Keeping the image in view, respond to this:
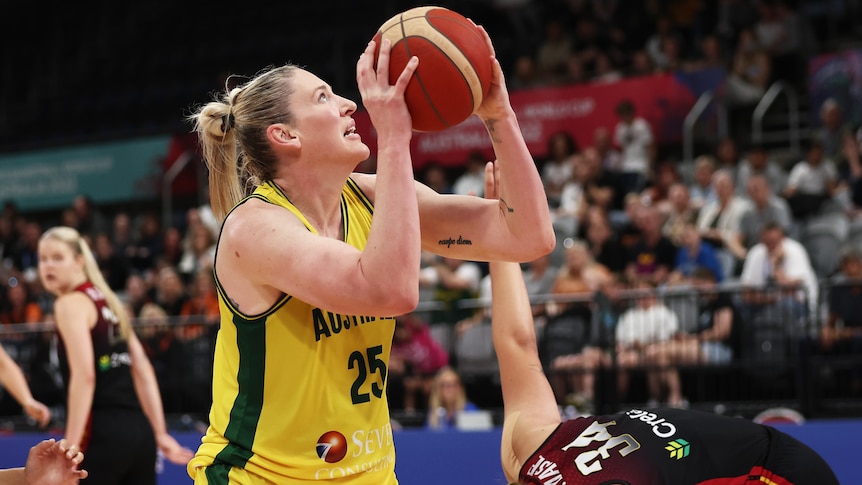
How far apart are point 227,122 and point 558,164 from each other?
28.9 ft

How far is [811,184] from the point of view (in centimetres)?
959

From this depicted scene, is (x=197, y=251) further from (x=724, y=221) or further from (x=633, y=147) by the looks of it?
(x=724, y=221)

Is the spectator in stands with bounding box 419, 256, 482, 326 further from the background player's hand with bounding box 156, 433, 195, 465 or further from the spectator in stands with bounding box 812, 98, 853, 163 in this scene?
the background player's hand with bounding box 156, 433, 195, 465

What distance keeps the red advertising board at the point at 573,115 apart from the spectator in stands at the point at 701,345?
3768 millimetres

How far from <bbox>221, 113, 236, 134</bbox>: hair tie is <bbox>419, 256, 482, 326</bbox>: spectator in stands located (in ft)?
18.8

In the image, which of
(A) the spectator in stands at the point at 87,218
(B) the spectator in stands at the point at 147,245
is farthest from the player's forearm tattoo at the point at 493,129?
(A) the spectator in stands at the point at 87,218

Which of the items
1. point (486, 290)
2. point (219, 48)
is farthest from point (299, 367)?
point (219, 48)

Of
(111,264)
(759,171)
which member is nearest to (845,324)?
(759,171)

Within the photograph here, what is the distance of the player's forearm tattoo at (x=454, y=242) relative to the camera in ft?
9.97

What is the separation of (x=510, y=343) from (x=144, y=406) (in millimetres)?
2525

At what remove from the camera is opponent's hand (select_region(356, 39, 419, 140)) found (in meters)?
2.48

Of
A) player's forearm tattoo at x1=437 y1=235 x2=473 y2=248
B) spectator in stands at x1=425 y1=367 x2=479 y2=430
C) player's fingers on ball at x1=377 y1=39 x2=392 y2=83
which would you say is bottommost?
spectator in stands at x1=425 y1=367 x2=479 y2=430

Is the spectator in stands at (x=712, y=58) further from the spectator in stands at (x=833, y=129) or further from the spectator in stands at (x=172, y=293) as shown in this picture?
the spectator in stands at (x=172, y=293)

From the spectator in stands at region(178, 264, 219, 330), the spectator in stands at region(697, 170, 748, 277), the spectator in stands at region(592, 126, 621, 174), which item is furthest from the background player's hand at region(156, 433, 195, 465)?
the spectator in stands at region(592, 126, 621, 174)
